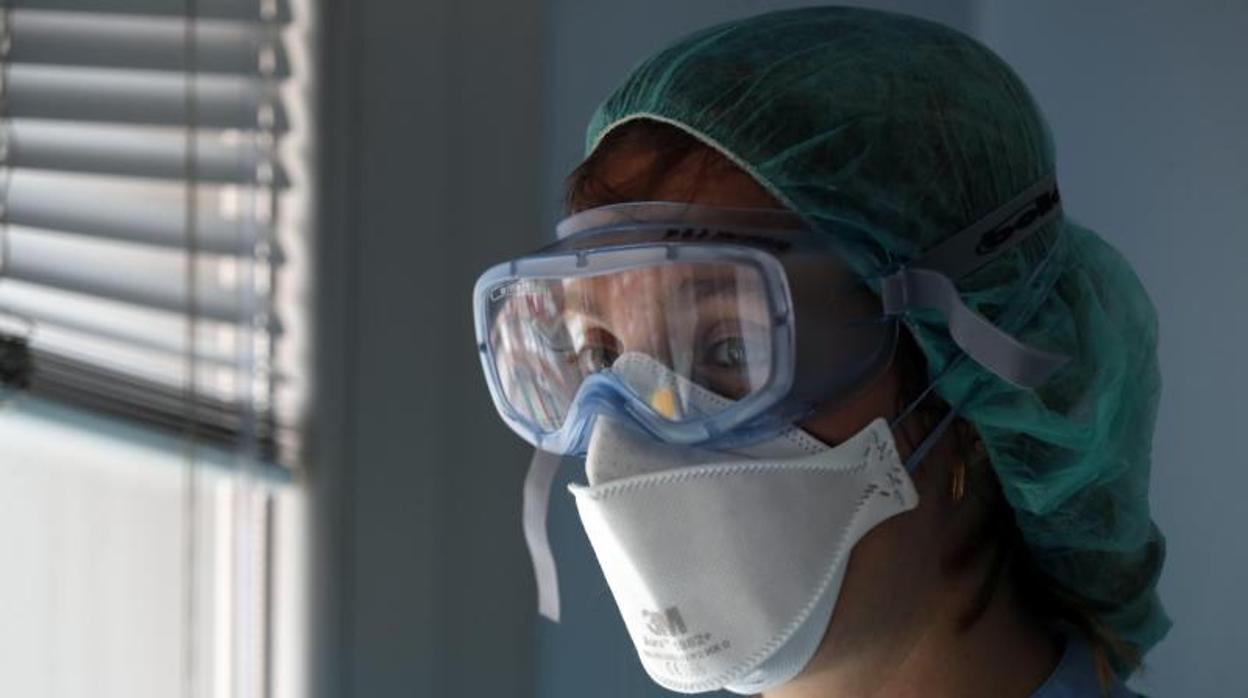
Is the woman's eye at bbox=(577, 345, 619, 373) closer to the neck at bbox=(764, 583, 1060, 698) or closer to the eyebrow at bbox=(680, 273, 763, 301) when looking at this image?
the eyebrow at bbox=(680, 273, 763, 301)

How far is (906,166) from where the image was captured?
4.03 feet

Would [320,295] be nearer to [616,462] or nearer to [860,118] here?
[616,462]

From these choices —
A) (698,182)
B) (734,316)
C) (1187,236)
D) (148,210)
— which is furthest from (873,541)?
(148,210)

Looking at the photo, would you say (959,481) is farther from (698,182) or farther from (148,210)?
(148,210)

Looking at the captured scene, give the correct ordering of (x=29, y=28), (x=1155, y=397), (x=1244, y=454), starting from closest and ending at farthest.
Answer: (x=1155, y=397)
(x=29, y=28)
(x=1244, y=454)

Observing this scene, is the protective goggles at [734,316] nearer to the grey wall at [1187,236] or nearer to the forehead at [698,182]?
the forehead at [698,182]

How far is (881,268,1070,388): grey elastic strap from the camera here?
1.19 metres

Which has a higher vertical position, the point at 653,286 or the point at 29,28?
the point at 29,28

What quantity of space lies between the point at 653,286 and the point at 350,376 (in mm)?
667

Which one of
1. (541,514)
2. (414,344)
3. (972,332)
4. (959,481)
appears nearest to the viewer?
(972,332)

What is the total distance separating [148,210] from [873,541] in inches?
35.9

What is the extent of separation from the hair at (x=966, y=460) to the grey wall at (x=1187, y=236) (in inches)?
12.3

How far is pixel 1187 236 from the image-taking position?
Answer: 1.76 meters

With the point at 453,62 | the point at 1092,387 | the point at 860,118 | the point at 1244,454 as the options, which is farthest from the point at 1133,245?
the point at 453,62
